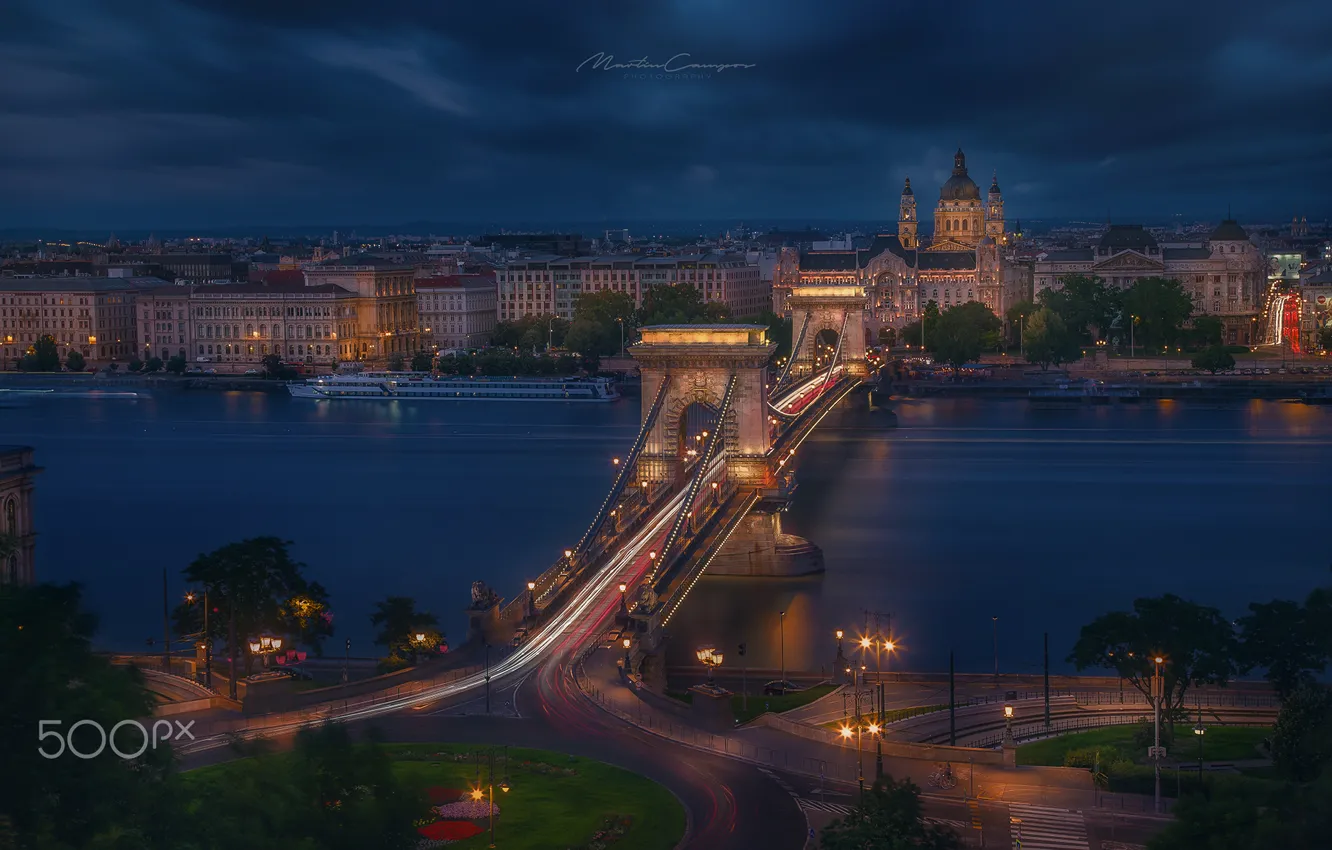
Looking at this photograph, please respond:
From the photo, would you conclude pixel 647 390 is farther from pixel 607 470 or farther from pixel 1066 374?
pixel 1066 374

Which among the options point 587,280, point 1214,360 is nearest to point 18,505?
point 1214,360

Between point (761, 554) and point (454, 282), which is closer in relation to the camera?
point (761, 554)

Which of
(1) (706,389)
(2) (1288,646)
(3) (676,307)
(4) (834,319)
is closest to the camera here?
(2) (1288,646)

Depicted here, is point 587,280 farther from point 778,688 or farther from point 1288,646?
point 1288,646

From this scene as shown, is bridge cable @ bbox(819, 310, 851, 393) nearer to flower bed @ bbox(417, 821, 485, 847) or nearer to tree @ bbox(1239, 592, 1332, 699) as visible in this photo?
tree @ bbox(1239, 592, 1332, 699)

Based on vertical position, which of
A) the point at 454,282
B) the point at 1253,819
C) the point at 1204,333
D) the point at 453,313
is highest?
the point at 454,282

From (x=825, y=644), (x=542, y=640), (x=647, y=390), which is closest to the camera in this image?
(x=542, y=640)

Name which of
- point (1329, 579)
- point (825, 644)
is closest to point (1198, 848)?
point (825, 644)

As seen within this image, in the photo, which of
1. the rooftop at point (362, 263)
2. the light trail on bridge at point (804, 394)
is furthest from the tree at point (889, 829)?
the rooftop at point (362, 263)
